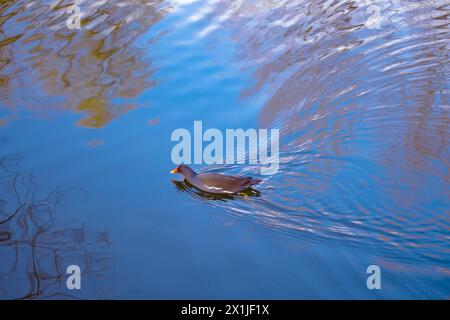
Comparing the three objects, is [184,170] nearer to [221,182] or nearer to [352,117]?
[221,182]

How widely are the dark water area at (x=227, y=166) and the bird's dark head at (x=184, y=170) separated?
113 mm

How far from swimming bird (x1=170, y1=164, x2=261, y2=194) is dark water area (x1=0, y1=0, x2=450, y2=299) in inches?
4.4

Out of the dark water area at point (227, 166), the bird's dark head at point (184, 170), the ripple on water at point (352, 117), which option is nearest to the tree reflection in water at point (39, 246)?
the dark water area at point (227, 166)

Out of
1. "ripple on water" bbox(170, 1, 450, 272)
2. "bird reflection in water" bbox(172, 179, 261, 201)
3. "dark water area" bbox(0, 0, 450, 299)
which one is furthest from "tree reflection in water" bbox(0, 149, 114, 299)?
"ripple on water" bbox(170, 1, 450, 272)

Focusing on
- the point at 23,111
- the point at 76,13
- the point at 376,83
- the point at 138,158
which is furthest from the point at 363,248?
the point at 76,13

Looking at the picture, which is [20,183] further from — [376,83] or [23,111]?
[376,83]

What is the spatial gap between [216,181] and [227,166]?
521 millimetres

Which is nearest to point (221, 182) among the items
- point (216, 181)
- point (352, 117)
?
point (216, 181)

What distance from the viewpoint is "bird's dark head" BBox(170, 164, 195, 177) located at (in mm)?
6695

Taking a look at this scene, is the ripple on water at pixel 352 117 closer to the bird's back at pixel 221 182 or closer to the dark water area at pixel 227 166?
the dark water area at pixel 227 166

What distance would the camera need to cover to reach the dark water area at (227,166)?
5.43 meters

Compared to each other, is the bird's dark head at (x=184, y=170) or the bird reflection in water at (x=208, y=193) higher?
the bird's dark head at (x=184, y=170)
